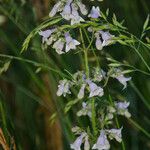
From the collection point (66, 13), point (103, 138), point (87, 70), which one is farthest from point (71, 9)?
point (103, 138)

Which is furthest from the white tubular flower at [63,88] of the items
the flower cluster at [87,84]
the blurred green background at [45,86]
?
the blurred green background at [45,86]

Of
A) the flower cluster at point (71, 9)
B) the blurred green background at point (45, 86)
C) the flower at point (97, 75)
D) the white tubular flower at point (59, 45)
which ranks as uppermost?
the flower cluster at point (71, 9)

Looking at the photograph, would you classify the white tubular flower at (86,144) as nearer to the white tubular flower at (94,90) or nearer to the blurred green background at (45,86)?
the white tubular flower at (94,90)

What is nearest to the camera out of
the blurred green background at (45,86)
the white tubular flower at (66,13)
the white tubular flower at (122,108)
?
the white tubular flower at (66,13)

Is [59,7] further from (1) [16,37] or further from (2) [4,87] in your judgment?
(1) [16,37]

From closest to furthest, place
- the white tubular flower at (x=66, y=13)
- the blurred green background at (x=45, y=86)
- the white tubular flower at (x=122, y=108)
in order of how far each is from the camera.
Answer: the white tubular flower at (x=66, y=13)
the white tubular flower at (x=122, y=108)
the blurred green background at (x=45, y=86)

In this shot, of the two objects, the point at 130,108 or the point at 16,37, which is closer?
the point at 130,108

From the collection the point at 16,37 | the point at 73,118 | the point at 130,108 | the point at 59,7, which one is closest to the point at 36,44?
the point at 73,118

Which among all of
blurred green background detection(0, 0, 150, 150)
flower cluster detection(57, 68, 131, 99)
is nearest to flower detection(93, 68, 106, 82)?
flower cluster detection(57, 68, 131, 99)

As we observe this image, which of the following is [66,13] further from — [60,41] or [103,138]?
Result: [103,138]
